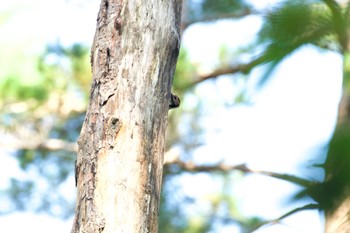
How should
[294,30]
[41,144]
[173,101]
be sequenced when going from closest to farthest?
[294,30], [173,101], [41,144]

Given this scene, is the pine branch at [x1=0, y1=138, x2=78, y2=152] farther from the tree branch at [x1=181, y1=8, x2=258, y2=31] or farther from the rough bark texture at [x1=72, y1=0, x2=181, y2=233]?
the rough bark texture at [x1=72, y1=0, x2=181, y2=233]

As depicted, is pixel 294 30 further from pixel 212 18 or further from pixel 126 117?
pixel 212 18

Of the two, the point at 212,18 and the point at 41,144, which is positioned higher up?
the point at 212,18

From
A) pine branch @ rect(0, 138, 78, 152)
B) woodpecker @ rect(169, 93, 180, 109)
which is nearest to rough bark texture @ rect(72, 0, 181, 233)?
woodpecker @ rect(169, 93, 180, 109)

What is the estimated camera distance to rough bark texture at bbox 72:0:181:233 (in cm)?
165

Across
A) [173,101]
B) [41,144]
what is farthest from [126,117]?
[41,144]

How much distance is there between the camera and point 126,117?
172cm

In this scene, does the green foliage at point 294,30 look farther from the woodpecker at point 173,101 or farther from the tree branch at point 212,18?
the tree branch at point 212,18

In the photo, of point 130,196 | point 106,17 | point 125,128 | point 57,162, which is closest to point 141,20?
point 106,17

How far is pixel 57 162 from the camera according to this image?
283 inches

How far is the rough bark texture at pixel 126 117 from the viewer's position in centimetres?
165

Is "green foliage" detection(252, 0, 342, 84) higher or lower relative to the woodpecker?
lower

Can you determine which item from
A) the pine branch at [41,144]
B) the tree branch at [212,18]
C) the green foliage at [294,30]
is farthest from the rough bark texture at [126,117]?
the pine branch at [41,144]

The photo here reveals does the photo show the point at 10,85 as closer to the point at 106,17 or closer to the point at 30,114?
the point at 30,114
